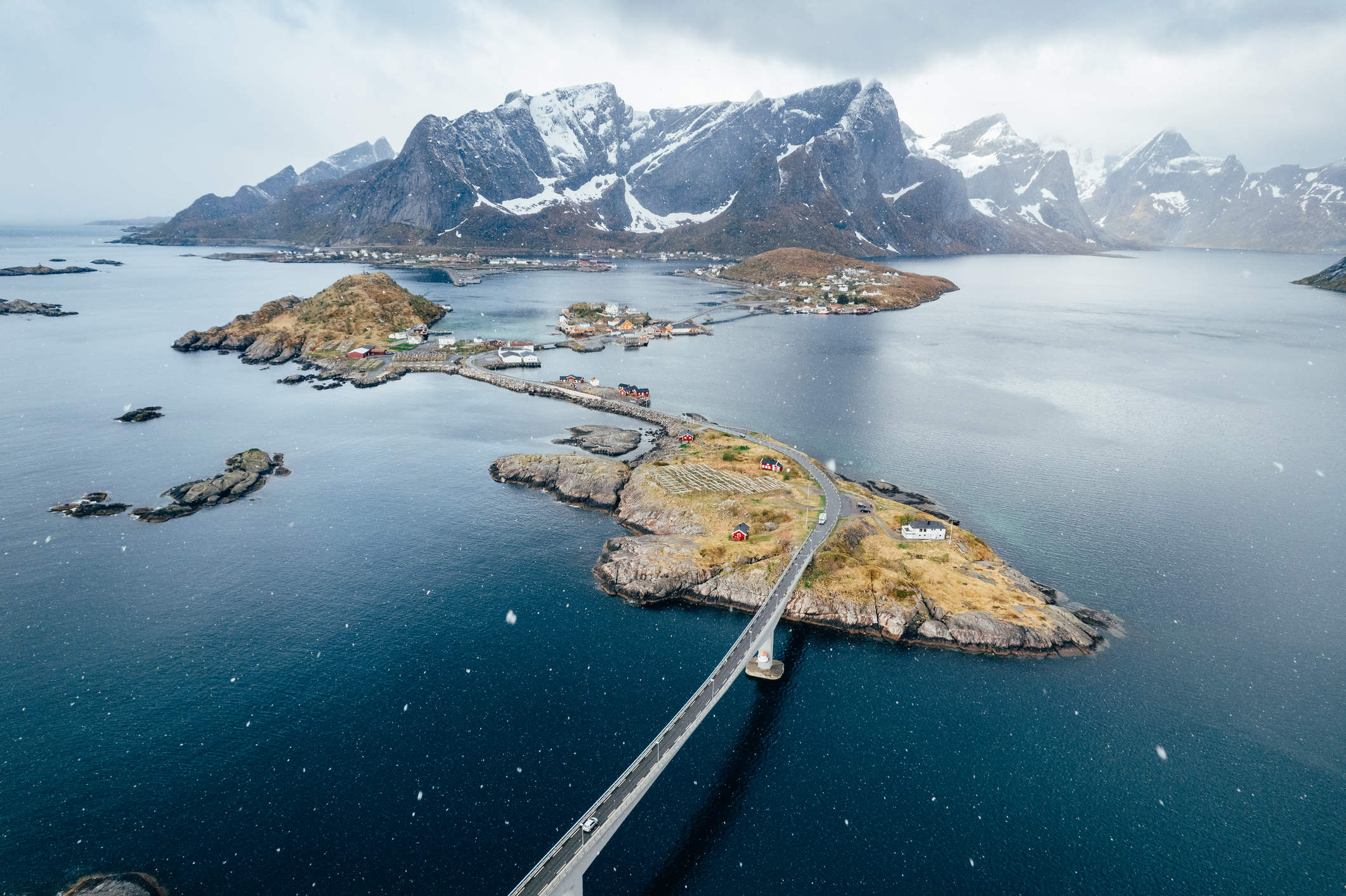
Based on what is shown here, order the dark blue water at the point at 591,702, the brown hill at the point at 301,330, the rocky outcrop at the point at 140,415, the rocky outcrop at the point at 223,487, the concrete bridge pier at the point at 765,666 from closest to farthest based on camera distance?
the dark blue water at the point at 591,702 → the concrete bridge pier at the point at 765,666 → the rocky outcrop at the point at 223,487 → the rocky outcrop at the point at 140,415 → the brown hill at the point at 301,330

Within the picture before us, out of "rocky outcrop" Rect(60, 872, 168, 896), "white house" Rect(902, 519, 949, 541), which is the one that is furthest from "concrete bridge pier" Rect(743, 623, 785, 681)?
"rocky outcrop" Rect(60, 872, 168, 896)

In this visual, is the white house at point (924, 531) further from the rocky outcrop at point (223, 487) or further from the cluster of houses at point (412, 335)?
the cluster of houses at point (412, 335)

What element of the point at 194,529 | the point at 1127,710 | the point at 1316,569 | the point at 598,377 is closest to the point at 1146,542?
the point at 1316,569

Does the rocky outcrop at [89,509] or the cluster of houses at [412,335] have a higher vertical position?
the cluster of houses at [412,335]

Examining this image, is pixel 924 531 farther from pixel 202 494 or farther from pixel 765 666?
pixel 202 494

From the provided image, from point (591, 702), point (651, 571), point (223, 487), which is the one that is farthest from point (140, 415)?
point (591, 702)

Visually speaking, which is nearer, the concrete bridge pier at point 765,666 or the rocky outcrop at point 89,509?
the concrete bridge pier at point 765,666

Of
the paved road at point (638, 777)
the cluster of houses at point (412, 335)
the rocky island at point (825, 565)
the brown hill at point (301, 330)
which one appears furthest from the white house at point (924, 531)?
the brown hill at point (301, 330)
